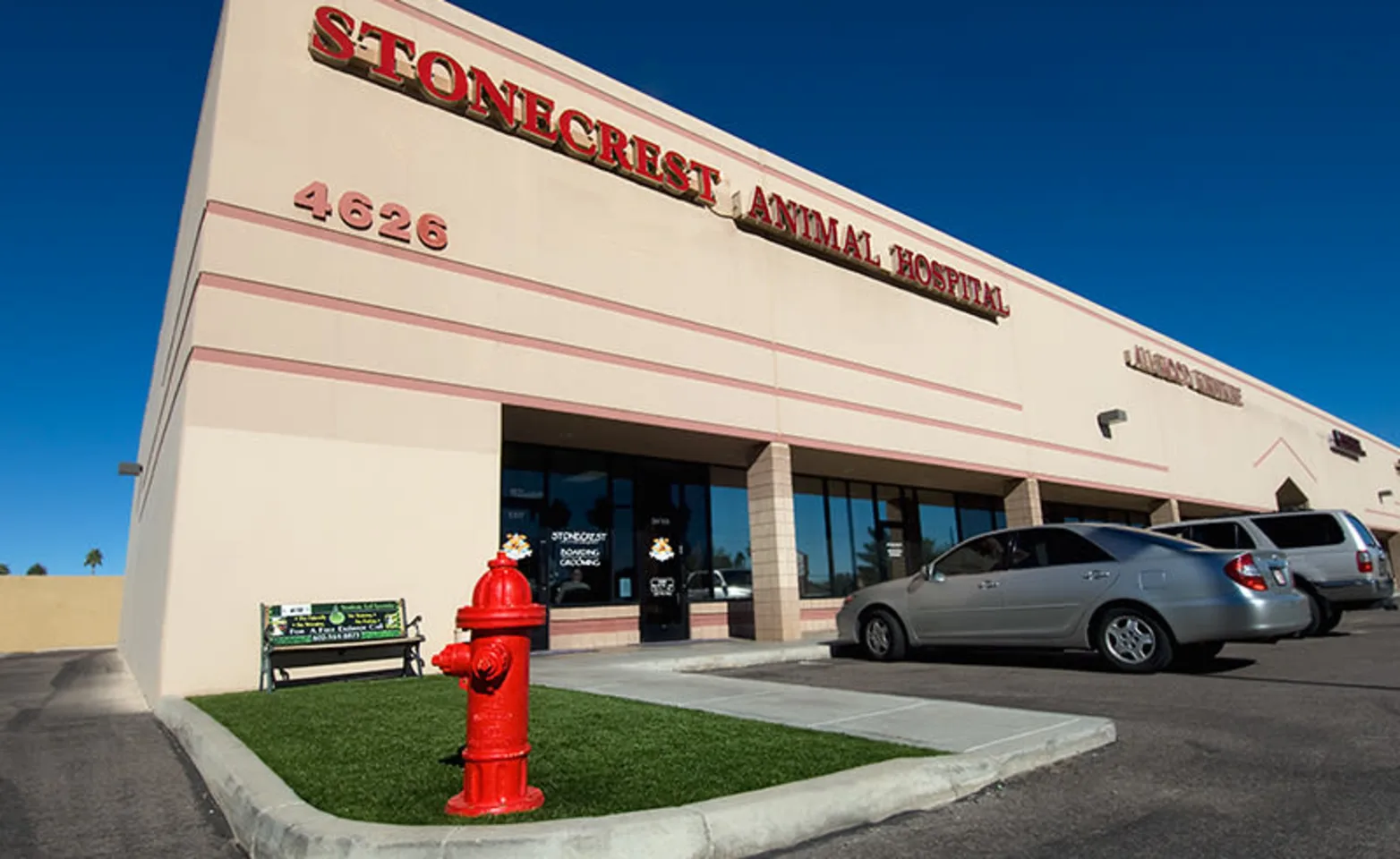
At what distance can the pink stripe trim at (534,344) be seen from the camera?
30.2 feet

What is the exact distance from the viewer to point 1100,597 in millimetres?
8031

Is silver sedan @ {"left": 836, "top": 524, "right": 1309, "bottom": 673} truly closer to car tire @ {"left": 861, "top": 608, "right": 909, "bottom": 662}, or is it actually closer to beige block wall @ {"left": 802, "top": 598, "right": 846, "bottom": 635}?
car tire @ {"left": 861, "top": 608, "right": 909, "bottom": 662}

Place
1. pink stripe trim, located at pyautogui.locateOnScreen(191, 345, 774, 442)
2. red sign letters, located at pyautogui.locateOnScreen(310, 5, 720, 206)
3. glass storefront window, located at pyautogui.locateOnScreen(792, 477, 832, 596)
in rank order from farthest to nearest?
1. glass storefront window, located at pyautogui.locateOnScreen(792, 477, 832, 596)
2. red sign letters, located at pyautogui.locateOnScreen(310, 5, 720, 206)
3. pink stripe trim, located at pyautogui.locateOnScreen(191, 345, 774, 442)

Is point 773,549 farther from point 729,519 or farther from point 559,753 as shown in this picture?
point 559,753

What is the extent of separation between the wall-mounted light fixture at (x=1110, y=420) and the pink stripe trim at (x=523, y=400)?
677cm

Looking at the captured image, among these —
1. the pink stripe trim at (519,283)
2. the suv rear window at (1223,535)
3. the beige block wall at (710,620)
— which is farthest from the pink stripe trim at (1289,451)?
the beige block wall at (710,620)

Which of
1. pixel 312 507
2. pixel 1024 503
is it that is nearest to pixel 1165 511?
pixel 1024 503

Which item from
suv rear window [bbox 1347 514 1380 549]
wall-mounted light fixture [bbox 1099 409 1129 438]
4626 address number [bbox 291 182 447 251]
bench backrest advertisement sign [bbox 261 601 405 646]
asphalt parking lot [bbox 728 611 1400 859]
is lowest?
asphalt parking lot [bbox 728 611 1400 859]

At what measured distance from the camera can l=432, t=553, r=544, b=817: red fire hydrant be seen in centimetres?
326

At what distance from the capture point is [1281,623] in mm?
7543

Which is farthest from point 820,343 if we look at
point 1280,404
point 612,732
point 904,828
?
point 1280,404

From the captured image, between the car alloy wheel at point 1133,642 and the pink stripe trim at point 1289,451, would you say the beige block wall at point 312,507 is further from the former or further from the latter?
the pink stripe trim at point 1289,451

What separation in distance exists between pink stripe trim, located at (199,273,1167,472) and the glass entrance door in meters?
2.83

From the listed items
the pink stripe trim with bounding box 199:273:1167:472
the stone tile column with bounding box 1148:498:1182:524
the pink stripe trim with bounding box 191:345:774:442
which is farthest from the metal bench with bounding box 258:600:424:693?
the stone tile column with bounding box 1148:498:1182:524
